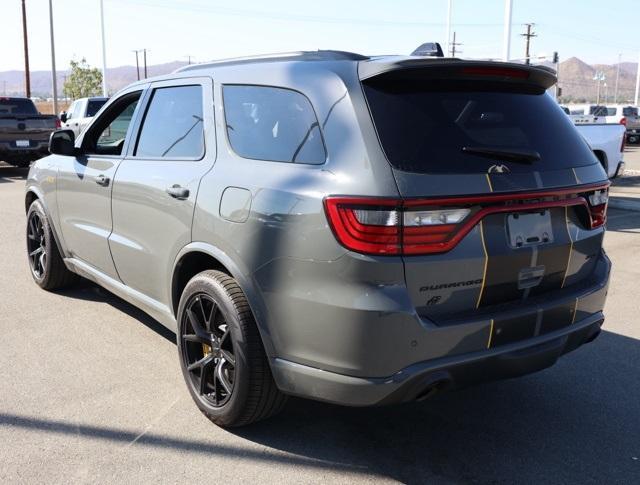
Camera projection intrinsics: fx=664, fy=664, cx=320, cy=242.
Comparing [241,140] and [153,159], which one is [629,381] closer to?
[241,140]

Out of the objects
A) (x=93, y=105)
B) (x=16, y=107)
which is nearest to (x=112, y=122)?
(x=16, y=107)

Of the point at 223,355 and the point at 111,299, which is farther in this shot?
the point at 111,299

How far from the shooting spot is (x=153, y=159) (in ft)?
13.1

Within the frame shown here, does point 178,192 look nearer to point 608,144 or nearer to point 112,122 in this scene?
point 112,122

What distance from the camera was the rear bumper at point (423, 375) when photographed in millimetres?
2689

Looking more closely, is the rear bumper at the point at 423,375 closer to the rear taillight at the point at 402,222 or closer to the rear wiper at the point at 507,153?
the rear taillight at the point at 402,222

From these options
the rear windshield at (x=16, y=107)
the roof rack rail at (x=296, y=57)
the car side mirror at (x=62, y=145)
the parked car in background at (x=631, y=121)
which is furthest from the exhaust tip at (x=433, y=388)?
the parked car in background at (x=631, y=121)

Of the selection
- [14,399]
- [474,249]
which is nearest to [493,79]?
[474,249]

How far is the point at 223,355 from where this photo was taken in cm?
333

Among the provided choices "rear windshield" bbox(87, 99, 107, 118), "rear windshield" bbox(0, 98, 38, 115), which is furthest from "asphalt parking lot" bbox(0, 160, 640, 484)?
"rear windshield" bbox(87, 99, 107, 118)

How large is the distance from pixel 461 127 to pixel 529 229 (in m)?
0.54

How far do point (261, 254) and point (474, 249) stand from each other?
36.2 inches

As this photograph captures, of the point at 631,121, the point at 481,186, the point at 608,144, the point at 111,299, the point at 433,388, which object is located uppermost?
Result: the point at 481,186

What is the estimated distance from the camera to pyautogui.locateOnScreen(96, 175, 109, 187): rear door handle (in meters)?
4.41
